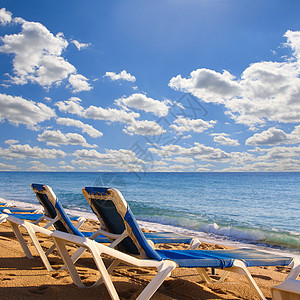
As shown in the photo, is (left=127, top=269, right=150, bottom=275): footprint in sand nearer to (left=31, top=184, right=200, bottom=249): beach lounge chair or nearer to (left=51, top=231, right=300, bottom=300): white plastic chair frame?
(left=31, top=184, right=200, bottom=249): beach lounge chair

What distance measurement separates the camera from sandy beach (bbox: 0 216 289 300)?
9.09 feet

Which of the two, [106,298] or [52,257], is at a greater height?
[106,298]

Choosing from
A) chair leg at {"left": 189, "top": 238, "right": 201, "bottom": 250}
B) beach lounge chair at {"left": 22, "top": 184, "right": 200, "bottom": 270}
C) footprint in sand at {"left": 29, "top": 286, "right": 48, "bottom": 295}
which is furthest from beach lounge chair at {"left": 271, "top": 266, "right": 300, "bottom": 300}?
chair leg at {"left": 189, "top": 238, "right": 201, "bottom": 250}

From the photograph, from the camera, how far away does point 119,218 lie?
3135 millimetres

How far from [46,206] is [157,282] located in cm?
266

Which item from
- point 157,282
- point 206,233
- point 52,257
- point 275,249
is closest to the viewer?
point 157,282

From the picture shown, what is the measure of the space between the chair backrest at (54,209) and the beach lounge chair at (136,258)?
2.45 feet

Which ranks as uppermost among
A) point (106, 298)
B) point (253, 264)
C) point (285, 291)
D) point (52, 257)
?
point (285, 291)

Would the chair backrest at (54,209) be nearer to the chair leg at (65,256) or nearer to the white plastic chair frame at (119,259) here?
the chair leg at (65,256)

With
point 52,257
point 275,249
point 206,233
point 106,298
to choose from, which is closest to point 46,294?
point 106,298

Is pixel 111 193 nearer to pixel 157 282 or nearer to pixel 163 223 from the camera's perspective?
pixel 157 282

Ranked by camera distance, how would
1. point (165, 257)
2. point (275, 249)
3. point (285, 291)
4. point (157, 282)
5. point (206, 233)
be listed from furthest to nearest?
point (206, 233) < point (275, 249) < point (165, 257) < point (157, 282) < point (285, 291)

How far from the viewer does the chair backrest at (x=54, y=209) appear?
12.7ft

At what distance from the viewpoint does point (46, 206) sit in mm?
4383
